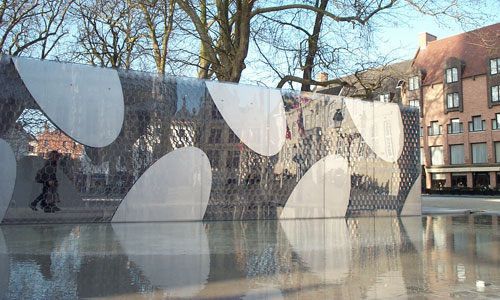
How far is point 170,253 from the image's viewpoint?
6121 millimetres

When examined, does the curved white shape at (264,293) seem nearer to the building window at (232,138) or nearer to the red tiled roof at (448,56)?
the building window at (232,138)

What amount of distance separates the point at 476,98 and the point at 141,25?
34.7m

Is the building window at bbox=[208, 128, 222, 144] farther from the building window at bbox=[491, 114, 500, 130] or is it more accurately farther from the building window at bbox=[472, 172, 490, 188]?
the building window at bbox=[491, 114, 500, 130]

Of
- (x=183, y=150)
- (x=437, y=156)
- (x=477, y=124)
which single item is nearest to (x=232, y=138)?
(x=183, y=150)

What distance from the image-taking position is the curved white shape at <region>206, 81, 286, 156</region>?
11211 millimetres

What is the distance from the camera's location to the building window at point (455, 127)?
136 ft

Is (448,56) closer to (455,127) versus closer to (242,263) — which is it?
(455,127)

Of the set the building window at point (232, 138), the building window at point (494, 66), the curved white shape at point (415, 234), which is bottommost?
the curved white shape at point (415, 234)

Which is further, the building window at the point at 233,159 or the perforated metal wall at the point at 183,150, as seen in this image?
the building window at the point at 233,159

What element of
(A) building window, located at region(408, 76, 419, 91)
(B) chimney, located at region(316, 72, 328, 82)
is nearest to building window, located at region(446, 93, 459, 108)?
(A) building window, located at region(408, 76, 419, 91)

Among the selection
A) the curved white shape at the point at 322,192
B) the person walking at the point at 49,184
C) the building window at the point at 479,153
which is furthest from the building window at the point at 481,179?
the person walking at the point at 49,184

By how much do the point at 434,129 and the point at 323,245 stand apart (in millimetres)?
41241

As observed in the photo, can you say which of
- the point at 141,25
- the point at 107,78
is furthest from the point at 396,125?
the point at 141,25

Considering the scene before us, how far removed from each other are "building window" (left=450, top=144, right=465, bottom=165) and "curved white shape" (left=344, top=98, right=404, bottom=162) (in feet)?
104
